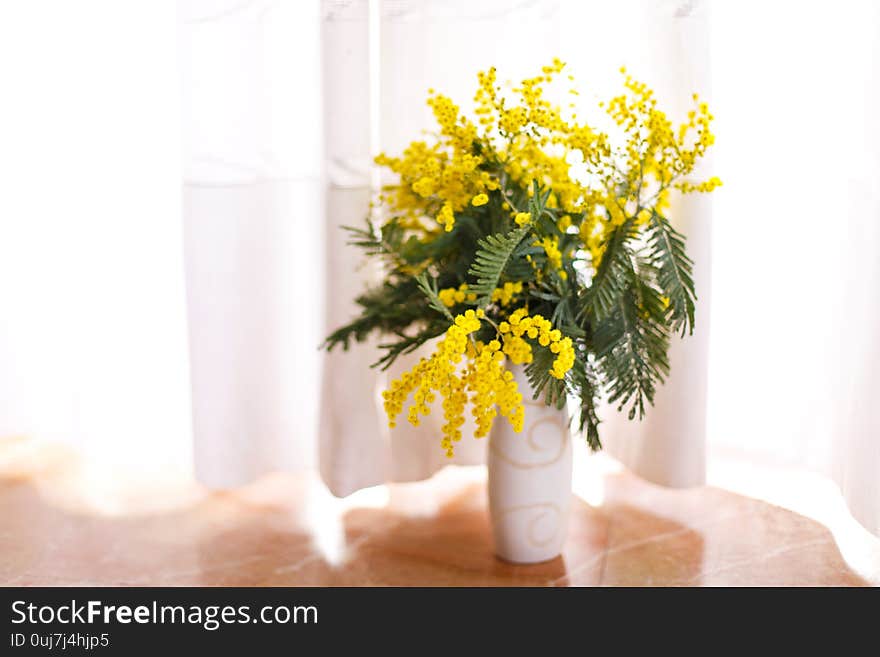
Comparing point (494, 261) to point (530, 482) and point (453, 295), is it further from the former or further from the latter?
point (530, 482)

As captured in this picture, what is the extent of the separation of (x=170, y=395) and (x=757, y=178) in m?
1.12

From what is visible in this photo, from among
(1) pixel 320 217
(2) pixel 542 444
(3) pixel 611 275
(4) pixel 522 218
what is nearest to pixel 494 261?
(4) pixel 522 218

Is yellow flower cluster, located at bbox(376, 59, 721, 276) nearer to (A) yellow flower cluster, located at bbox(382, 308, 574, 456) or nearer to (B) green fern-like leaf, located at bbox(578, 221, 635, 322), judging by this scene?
(B) green fern-like leaf, located at bbox(578, 221, 635, 322)

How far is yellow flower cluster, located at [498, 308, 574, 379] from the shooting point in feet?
4.40

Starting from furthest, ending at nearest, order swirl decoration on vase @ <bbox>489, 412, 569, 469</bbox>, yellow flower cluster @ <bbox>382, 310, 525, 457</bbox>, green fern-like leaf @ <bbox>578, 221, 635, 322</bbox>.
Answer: swirl decoration on vase @ <bbox>489, 412, 569, 469</bbox>
green fern-like leaf @ <bbox>578, 221, 635, 322</bbox>
yellow flower cluster @ <bbox>382, 310, 525, 457</bbox>

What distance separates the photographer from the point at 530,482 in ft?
5.34

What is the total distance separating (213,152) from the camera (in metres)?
1.83

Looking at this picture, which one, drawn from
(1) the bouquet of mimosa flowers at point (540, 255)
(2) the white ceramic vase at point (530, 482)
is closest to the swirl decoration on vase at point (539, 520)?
(2) the white ceramic vase at point (530, 482)

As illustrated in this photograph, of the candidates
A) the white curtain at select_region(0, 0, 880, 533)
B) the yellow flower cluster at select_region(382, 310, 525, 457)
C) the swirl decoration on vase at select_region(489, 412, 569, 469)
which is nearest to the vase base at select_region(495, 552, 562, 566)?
the swirl decoration on vase at select_region(489, 412, 569, 469)

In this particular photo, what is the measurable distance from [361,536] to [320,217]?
1.82 feet

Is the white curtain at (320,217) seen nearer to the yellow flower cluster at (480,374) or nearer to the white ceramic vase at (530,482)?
the white ceramic vase at (530,482)

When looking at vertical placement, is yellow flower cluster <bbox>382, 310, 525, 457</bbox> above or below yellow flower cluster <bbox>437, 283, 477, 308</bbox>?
below

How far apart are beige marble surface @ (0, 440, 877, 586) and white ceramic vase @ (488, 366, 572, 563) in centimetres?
4
